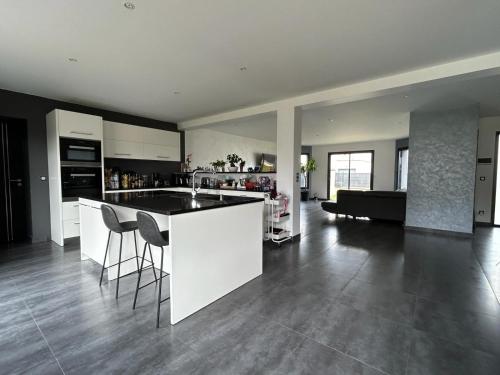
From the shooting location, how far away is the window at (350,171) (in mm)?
10055

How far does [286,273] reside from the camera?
304cm

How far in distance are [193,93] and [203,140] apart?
299 centimetres

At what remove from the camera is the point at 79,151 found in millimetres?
4184

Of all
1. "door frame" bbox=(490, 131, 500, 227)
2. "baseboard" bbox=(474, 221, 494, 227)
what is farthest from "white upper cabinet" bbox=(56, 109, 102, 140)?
"door frame" bbox=(490, 131, 500, 227)

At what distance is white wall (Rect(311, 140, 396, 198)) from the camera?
31.1ft

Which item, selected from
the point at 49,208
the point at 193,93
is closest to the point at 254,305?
the point at 193,93

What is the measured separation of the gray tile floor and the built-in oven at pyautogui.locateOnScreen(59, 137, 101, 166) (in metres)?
1.60

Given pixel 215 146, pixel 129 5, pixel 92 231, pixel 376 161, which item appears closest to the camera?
pixel 129 5

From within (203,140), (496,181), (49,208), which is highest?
(203,140)

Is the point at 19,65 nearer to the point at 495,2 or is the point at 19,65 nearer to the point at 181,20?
the point at 181,20

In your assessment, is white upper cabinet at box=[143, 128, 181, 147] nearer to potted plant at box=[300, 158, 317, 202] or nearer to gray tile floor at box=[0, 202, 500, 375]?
gray tile floor at box=[0, 202, 500, 375]

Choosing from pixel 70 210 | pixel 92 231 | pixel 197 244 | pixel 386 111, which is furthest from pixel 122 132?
pixel 386 111

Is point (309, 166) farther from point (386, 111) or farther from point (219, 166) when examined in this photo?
point (219, 166)

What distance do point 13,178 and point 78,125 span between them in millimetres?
1524
